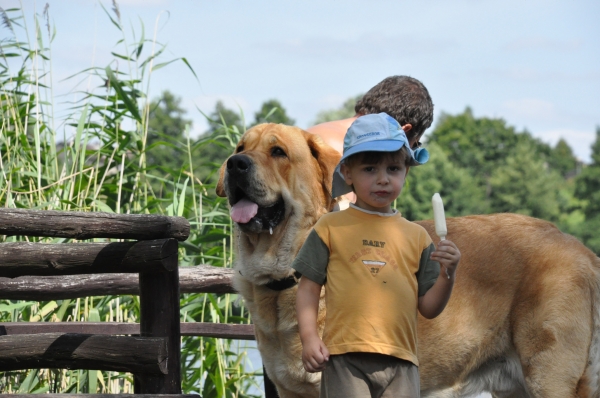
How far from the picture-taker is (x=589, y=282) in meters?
3.63

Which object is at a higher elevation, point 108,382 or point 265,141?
point 265,141

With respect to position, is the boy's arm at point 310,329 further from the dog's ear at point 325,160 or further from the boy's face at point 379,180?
the dog's ear at point 325,160

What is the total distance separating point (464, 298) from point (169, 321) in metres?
1.49

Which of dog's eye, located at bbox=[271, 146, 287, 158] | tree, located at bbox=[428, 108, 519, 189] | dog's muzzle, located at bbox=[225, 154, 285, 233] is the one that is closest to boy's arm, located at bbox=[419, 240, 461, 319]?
dog's muzzle, located at bbox=[225, 154, 285, 233]

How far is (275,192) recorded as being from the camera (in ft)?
11.0

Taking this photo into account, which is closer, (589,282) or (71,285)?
(589,282)

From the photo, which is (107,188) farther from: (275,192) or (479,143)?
(479,143)

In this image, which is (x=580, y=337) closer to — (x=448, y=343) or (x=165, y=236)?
(x=448, y=343)

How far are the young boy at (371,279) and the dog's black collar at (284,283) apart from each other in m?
0.79

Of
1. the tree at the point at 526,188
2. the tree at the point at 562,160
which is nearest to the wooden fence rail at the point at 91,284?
the tree at the point at 526,188

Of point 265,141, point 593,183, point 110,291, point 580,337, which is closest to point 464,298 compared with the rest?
point 580,337

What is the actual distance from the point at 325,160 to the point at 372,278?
3.79 feet

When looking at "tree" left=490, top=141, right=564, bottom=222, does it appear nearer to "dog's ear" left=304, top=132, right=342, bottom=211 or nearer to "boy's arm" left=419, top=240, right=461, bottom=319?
"dog's ear" left=304, top=132, right=342, bottom=211

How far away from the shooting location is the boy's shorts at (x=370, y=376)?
2.39 metres
